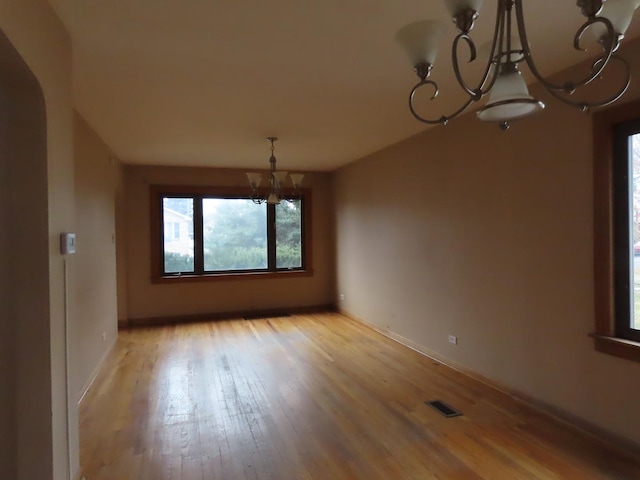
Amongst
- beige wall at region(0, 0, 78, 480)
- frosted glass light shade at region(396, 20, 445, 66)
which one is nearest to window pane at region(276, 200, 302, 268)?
beige wall at region(0, 0, 78, 480)

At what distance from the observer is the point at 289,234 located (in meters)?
6.97

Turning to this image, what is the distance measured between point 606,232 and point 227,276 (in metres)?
5.14

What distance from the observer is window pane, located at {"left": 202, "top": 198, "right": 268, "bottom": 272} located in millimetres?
6516

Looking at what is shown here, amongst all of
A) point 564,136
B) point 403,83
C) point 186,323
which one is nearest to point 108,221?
point 186,323

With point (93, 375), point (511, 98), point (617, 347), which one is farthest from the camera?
point (93, 375)

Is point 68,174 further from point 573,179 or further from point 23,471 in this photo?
point 573,179

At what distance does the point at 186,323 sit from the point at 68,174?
14.3 feet

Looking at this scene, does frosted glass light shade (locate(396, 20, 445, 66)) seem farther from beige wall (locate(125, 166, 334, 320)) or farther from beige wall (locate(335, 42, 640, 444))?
beige wall (locate(125, 166, 334, 320))

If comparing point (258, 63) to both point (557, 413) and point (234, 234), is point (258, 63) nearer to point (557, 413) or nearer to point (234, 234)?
point (557, 413)

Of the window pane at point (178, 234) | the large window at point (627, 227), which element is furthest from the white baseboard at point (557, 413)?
the window pane at point (178, 234)

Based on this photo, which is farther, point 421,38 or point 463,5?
point 421,38

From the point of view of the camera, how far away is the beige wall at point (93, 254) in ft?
11.1

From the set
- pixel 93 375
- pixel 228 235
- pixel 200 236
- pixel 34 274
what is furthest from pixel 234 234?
pixel 34 274

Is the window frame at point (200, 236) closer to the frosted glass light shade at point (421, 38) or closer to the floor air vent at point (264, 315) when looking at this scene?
the floor air vent at point (264, 315)
